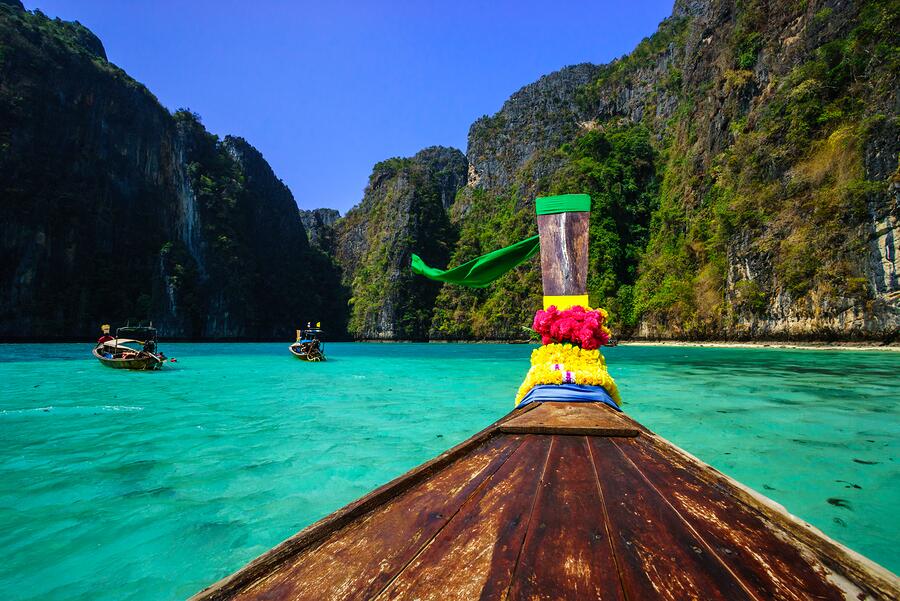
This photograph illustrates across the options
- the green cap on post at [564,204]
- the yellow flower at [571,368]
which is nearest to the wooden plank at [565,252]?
the green cap on post at [564,204]

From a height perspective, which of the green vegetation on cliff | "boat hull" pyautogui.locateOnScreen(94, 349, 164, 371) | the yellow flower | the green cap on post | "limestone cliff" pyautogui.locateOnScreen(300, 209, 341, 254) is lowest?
"boat hull" pyautogui.locateOnScreen(94, 349, 164, 371)

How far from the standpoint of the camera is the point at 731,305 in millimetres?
29516

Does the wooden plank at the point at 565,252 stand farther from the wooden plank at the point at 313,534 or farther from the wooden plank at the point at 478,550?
the wooden plank at the point at 478,550

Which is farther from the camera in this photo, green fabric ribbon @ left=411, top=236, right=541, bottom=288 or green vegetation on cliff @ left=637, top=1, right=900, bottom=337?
green vegetation on cliff @ left=637, top=1, right=900, bottom=337

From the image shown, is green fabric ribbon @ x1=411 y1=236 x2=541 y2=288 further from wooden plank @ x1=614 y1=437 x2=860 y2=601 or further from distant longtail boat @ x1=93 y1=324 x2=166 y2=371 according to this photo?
distant longtail boat @ x1=93 y1=324 x2=166 y2=371

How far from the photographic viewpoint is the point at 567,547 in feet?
3.51

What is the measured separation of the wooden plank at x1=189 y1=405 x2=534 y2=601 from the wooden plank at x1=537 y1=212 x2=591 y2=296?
7.29ft

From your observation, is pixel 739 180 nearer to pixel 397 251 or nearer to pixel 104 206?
pixel 397 251

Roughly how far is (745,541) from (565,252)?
2.85 meters

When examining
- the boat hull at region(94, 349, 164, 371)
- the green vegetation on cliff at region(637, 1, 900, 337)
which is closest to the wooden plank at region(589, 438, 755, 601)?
the boat hull at region(94, 349, 164, 371)

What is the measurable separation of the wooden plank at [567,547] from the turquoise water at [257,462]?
7.03ft

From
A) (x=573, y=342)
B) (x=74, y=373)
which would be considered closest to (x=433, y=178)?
(x=74, y=373)

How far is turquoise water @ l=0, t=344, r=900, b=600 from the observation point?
2.64 meters

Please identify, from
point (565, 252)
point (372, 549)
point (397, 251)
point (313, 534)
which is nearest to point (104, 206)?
point (397, 251)
